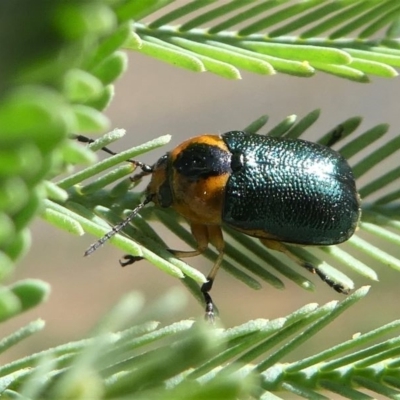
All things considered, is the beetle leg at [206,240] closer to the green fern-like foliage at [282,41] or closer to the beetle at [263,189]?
the beetle at [263,189]

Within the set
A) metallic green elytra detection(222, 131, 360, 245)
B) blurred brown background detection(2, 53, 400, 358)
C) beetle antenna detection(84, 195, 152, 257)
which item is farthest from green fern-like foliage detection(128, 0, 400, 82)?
blurred brown background detection(2, 53, 400, 358)

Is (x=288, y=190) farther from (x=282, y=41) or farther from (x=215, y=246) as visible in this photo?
(x=282, y=41)

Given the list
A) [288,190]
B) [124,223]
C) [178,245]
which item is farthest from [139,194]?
[178,245]

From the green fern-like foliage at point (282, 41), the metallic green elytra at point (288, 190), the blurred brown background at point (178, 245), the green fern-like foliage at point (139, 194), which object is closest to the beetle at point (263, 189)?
the metallic green elytra at point (288, 190)

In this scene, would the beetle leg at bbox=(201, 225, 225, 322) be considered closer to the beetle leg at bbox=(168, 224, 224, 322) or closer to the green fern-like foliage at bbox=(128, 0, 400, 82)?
the beetle leg at bbox=(168, 224, 224, 322)

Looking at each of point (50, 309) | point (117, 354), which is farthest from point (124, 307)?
point (50, 309)

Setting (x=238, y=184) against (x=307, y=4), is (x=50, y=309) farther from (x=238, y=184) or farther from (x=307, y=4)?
(x=307, y=4)

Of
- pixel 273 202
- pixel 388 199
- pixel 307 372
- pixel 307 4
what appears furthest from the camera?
pixel 273 202
